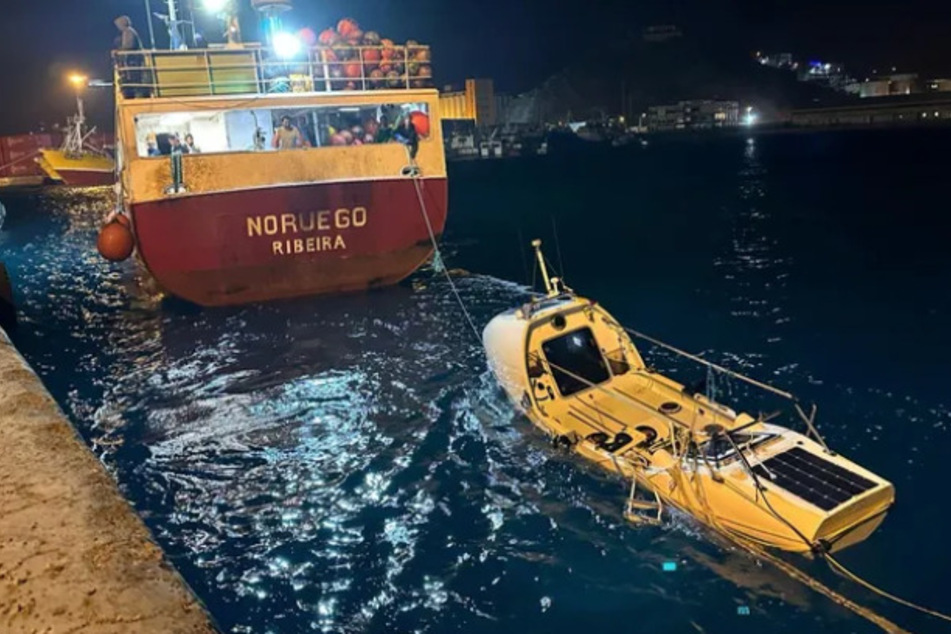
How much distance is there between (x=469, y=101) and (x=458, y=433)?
144 meters

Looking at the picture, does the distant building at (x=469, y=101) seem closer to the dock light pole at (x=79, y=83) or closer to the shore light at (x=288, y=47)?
the dock light pole at (x=79, y=83)

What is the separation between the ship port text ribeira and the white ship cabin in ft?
6.08

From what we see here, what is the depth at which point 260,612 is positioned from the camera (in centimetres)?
764

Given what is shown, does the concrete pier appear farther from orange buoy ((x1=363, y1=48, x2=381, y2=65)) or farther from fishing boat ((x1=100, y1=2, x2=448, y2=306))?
orange buoy ((x1=363, y1=48, x2=381, y2=65))

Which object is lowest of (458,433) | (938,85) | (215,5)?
(458,433)

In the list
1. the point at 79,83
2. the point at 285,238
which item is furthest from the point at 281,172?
the point at 79,83

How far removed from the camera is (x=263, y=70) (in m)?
18.8

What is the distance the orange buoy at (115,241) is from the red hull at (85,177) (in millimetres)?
57185

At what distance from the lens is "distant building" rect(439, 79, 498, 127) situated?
481 feet

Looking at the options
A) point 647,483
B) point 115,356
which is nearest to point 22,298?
A: point 115,356

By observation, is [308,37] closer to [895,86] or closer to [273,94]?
[273,94]

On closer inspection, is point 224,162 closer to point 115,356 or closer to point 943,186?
point 115,356

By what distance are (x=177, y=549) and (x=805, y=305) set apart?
1717 centimetres

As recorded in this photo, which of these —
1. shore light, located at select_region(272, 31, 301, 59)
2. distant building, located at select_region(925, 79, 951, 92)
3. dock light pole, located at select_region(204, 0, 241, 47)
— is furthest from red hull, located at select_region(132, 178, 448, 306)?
distant building, located at select_region(925, 79, 951, 92)
